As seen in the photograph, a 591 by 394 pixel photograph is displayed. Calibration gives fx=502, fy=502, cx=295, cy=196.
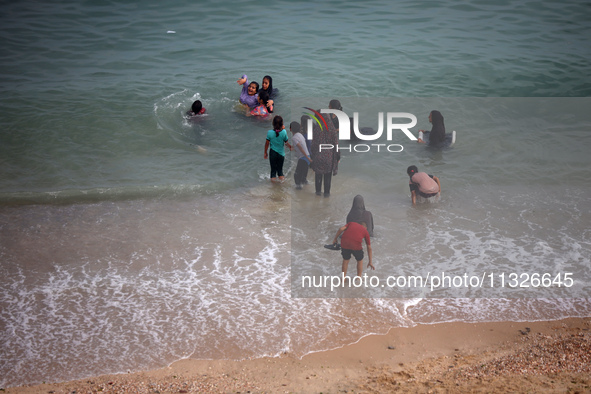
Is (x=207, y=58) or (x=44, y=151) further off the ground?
(x=207, y=58)

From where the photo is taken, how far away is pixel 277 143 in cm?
1007

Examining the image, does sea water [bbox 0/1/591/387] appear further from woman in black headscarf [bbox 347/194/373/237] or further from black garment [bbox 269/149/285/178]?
woman in black headscarf [bbox 347/194/373/237]

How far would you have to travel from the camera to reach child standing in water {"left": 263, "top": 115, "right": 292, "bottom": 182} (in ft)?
32.2

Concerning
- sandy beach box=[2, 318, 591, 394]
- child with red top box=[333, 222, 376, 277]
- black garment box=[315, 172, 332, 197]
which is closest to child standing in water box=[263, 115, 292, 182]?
black garment box=[315, 172, 332, 197]

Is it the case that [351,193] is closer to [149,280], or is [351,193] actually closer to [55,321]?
[149,280]

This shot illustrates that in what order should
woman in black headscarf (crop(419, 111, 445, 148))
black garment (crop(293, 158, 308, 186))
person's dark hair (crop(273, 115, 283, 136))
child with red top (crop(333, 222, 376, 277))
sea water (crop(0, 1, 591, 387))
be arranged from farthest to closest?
woman in black headscarf (crop(419, 111, 445, 148))
black garment (crop(293, 158, 308, 186))
person's dark hair (crop(273, 115, 283, 136))
child with red top (crop(333, 222, 376, 277))
sea water (crop(0, 1, 591, 387))

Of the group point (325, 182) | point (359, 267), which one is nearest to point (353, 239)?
point (359, 267)

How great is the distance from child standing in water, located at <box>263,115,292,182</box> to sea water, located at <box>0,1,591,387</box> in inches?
18.5

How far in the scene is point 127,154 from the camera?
486 inches

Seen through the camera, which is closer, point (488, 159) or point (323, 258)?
point (323, 258)

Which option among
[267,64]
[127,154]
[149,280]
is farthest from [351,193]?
[267,64]

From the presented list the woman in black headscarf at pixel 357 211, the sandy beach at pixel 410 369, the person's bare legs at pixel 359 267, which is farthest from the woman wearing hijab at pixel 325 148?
the sandy beach at pixel 410 369

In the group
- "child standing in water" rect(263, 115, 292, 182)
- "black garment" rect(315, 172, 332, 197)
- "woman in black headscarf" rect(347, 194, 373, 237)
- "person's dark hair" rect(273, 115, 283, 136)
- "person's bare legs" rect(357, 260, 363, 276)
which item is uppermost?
"person's dark hair" rect(273, 115, 283, 136)

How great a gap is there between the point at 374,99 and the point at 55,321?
1146 centimetres
